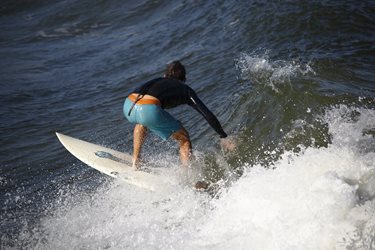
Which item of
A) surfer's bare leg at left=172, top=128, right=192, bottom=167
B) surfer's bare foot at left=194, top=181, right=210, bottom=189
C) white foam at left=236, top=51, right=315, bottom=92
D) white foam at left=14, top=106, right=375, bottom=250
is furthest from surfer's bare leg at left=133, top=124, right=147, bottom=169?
white foam at left=236, top=51, right=315, bottom=92

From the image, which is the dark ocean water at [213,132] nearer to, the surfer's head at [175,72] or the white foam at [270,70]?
the white foam at [270,70]

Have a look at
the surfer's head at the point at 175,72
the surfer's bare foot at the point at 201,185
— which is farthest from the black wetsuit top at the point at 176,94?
the surfer's bare foot at the point at 201,185

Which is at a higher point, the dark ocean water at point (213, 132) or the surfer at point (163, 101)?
the surfer at point (163, 101)

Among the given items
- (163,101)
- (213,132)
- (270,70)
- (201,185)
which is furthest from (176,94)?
(270,70)

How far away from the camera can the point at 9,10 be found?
21.2m

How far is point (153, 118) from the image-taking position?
5.93 m

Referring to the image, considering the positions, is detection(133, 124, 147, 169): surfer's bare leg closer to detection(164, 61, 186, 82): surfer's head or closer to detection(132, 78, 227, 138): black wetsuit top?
detection(132, 78, 227, 138): black wetsuit top

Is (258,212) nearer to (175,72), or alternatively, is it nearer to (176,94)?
(176,94)

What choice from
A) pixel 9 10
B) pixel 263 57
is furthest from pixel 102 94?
pixel 9 10

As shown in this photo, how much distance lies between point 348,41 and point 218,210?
6101 mm

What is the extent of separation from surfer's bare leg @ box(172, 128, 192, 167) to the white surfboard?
13.2 inches

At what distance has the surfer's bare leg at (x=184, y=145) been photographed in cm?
625


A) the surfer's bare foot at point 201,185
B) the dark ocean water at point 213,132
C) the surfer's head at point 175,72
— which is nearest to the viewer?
the dark ocean water at point 213,132

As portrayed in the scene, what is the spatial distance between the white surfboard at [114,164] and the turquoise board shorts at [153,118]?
0.60 metres
